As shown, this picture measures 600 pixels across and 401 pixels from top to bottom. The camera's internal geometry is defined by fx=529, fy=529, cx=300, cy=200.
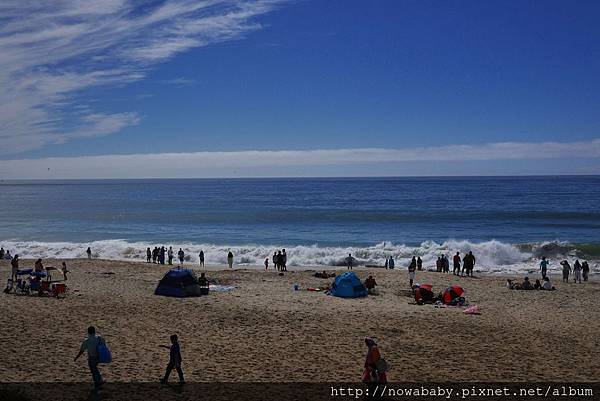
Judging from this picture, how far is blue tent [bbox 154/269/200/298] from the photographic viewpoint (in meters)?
21.2

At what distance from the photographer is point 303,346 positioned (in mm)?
14539

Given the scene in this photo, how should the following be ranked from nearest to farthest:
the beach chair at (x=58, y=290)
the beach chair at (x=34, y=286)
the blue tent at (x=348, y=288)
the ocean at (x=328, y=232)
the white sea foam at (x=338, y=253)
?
the beach chair at (x=58, y=290) < the beach chair at (x=34, y=286) < the blue tent at (x=348, y=288) < the white sea foam at (x=338, y=253) < the ocean at (x=328, y=232)

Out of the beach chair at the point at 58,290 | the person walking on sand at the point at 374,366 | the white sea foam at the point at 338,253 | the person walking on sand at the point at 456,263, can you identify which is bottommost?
the white sea foam at the point at 338,253

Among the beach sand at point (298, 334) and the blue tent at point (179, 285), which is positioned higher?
the blue tent at point (179, 285)

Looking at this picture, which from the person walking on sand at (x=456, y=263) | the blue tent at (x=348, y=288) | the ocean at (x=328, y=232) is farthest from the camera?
the ocean at (x=328, y=232)

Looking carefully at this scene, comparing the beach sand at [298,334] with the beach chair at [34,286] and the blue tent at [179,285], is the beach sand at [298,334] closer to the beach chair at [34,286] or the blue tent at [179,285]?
the blue tent at [179,285]

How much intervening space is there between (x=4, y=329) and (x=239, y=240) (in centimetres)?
3439

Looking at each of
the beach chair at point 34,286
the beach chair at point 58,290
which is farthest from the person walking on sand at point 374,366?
the beach chair at point 34,286

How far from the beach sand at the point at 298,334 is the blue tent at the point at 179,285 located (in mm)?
628

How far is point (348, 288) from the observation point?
2184cm

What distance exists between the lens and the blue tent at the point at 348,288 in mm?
21781

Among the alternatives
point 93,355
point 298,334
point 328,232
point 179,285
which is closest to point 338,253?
point 328,232

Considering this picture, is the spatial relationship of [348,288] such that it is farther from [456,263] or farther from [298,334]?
[456,263]

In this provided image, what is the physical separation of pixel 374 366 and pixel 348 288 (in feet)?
38.0
